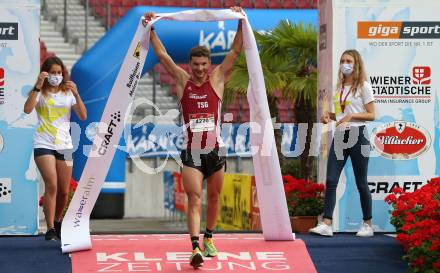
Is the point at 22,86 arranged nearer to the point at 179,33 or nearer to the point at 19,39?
the point at 19,39

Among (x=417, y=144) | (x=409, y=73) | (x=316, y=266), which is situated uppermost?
(x=409, y=73)

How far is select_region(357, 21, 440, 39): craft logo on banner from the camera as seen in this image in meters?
10.8

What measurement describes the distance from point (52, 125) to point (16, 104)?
868mm

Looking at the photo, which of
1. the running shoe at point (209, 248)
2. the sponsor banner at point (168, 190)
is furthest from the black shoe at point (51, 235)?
the sponsor banner at point (168, 190)

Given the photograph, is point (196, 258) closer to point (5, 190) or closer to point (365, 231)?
point (365, 231)

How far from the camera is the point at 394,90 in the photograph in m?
10.8

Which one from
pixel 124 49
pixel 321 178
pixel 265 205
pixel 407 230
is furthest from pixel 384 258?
pixel 124 49

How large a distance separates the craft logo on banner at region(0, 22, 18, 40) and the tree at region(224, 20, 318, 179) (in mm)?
5173

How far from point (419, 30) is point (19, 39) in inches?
163

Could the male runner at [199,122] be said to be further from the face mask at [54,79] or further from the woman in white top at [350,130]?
the woman in white top at [350,130]

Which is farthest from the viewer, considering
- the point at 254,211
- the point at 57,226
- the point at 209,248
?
the point at 254,211

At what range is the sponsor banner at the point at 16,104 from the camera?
405 inches

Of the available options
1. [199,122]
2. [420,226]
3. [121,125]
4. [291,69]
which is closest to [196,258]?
[199,122]

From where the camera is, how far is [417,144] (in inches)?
428
